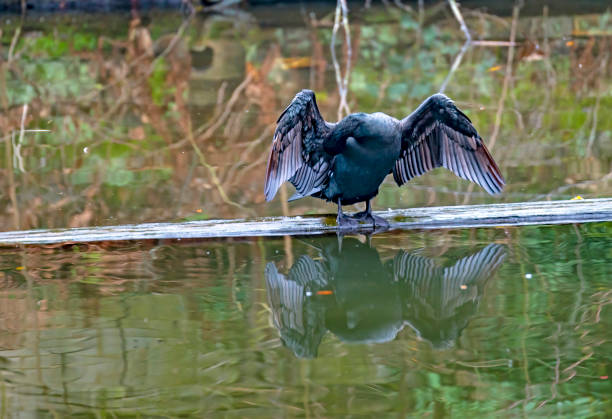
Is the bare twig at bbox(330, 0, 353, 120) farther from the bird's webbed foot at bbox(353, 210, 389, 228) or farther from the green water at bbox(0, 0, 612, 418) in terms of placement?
the bird's webbed foot at bbox(353, 210, 389, 228)

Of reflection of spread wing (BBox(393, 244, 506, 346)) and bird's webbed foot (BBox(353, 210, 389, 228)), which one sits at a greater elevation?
bird's webbed foot (BBox(353, 210, 389, 228))

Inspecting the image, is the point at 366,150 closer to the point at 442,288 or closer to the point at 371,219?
the point at 371,219

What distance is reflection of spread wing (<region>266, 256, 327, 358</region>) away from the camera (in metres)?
3.33

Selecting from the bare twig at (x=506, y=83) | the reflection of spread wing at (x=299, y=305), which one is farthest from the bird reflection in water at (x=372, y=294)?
the bare twig at (x=506, y=83)

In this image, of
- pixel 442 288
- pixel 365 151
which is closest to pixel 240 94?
pixel 365 151

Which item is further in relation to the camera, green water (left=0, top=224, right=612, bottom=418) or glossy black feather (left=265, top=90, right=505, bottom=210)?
glossy black feather (left=265, top=90, right=505, bottom=210)

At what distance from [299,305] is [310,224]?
677 mm

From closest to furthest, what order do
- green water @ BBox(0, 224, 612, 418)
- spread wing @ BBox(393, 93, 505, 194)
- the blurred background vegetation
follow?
green water @ BBox(0, 224, 612, 418) < spread wing @ BBox(393, 93, 505, 194) < the blurred background vegetation

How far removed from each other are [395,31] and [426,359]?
855cm

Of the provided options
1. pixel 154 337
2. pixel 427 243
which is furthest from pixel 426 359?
pixel 427 243

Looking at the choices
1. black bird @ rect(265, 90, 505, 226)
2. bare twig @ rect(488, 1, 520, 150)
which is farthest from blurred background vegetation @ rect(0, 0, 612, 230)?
black bird @ rect(265, 90, 505, 226)

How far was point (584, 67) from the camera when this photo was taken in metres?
8.62

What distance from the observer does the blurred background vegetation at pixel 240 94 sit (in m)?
5.23

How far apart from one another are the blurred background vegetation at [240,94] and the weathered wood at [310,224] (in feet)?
1.66
